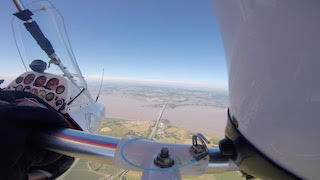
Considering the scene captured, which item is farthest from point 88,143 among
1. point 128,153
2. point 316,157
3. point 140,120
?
point 140,120

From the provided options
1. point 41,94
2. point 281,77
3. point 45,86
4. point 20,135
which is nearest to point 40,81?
point 45,86

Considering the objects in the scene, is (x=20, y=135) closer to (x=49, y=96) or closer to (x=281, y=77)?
(x=281, y=77)

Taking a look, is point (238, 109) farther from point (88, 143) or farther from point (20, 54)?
point (20, 54)

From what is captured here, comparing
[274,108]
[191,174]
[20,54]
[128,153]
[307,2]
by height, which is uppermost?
[20,54]

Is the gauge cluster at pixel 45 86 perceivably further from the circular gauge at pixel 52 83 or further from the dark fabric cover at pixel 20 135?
the dark fabric cover at pixel 20 135

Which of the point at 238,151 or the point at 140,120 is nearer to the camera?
the point at 238,151

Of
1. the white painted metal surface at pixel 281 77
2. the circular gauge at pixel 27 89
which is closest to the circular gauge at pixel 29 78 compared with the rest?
the circular gauge at pixel 27 89
